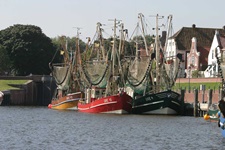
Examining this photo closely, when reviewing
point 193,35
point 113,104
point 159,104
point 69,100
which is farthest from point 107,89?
point 193,35

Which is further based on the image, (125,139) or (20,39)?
(20,39)

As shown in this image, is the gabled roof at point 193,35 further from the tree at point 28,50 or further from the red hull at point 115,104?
the red hull at point 115,104

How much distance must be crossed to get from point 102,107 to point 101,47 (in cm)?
1787

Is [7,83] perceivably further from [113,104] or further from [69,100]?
[113,104]

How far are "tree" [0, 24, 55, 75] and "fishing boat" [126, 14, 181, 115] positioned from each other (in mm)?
75250

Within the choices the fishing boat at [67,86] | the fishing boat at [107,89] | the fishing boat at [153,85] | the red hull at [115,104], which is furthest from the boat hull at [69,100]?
the red hull at [115,104]

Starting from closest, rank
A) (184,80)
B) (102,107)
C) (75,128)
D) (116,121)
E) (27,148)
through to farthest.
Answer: (27,148) → (75,128) → (116,121) → (102,107) → (184,80)

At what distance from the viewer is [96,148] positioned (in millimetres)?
57344

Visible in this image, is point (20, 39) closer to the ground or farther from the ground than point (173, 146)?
farther from the ground

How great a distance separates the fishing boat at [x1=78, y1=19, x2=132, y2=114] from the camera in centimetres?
A: 10394

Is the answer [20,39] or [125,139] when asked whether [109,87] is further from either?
[20,39]

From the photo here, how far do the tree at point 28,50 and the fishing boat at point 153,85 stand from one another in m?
75.3

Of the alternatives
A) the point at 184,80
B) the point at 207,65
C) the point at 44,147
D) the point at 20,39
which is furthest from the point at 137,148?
the point at 20,39

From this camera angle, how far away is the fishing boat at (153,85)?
336ft
